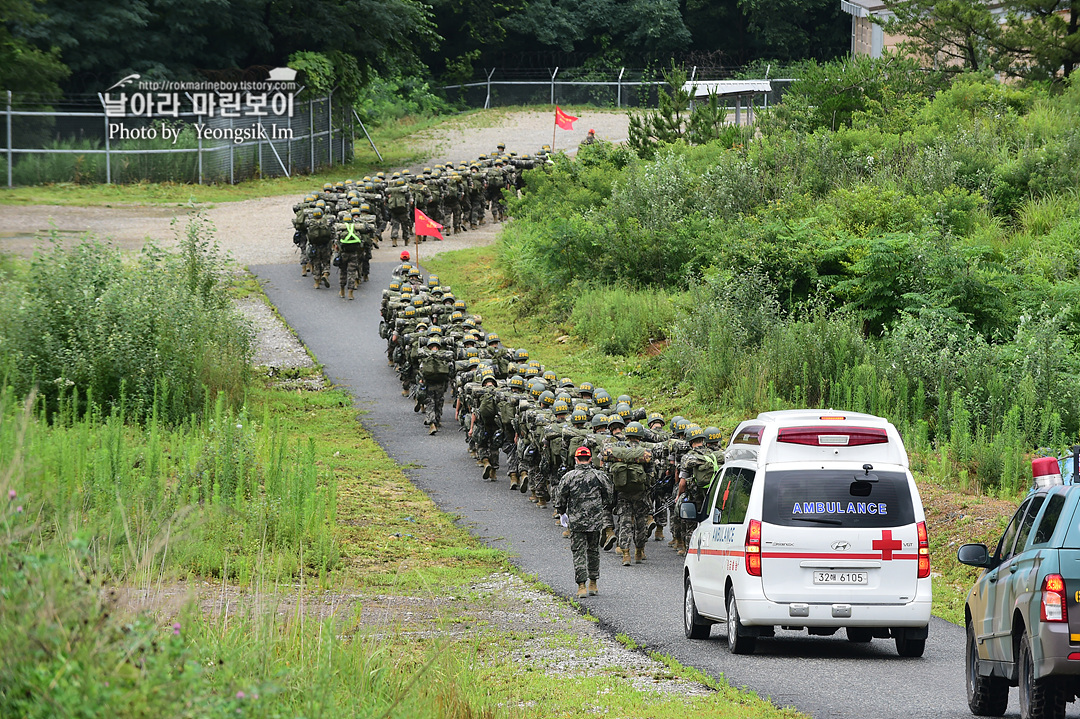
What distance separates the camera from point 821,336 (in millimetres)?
23141

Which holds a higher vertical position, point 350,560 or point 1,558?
point 1,558

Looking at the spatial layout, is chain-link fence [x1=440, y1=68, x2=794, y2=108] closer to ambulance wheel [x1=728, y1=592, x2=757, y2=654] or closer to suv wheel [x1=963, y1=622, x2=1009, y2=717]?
ambulance wheel [x1=728, y1=592, x2=757, y2=654]

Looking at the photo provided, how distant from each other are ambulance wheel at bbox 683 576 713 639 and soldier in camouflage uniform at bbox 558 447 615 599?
1.62 meters

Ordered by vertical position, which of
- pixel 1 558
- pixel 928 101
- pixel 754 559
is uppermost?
pixel 928 101

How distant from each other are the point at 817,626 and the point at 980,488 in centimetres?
705

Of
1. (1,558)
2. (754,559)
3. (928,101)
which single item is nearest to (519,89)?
(928,101)

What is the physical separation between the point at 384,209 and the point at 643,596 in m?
25.2

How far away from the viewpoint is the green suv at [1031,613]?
7969mm

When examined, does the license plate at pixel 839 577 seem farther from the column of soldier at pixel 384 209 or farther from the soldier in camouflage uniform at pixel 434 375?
the column of soldier at pixel 384 209

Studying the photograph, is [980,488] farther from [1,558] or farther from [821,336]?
[1,558]

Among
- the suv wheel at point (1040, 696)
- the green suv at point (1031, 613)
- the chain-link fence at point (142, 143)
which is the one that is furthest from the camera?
the chain-link fence at point (142, 143)

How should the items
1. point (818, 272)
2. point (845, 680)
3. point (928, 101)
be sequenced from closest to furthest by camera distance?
point (845, 680) < point (818, 272) < point (928, 101)

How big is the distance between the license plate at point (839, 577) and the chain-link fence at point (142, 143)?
36618 mm

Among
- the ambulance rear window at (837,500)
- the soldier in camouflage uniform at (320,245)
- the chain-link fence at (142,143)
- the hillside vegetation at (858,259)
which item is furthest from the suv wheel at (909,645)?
the chain-link fence at (142,143)
